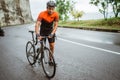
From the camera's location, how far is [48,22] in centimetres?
678

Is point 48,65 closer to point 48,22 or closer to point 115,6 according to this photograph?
point 48,22

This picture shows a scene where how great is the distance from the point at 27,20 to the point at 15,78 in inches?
2031

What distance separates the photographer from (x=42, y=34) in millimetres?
7020

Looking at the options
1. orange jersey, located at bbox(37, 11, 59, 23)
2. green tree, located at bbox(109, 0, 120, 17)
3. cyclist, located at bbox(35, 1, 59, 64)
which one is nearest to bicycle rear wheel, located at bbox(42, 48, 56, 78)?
cyclist, located at bbox(35, 1, 59, 64)

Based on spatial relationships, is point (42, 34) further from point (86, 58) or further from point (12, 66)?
point (86, 58)

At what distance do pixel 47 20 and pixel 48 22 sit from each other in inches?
3.5

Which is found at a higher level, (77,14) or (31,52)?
(77,14)

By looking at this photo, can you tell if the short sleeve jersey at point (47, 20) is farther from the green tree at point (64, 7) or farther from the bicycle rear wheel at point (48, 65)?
the green tree at point (64, 7)

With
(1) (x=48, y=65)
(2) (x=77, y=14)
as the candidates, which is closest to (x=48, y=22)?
(1) (x=48, y=65)

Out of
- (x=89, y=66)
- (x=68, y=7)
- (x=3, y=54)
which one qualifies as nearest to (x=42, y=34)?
(x=89, y=66)

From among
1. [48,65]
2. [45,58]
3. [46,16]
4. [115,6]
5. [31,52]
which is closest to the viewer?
[48,65]

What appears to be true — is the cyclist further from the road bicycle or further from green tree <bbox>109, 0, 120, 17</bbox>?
green tree <bbox>109, 0, 120, 17</bbox>

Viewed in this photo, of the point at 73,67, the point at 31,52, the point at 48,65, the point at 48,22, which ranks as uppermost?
the point at 48,22

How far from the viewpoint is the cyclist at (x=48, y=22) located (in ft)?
21.2
